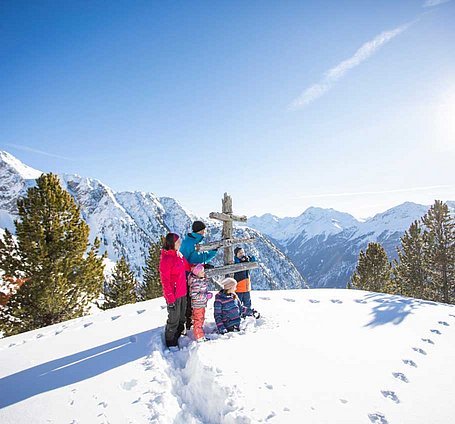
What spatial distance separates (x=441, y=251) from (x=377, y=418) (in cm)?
2438

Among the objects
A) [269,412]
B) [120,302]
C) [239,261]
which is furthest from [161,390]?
[120,302]

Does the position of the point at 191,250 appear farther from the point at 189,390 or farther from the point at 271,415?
the point at 271,415

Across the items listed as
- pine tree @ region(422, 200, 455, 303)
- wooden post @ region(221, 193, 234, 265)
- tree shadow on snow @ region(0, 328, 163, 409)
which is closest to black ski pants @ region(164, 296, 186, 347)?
tree shadow on snow @ region(0, 328, 163, 409)

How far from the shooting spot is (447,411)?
3.66 metres

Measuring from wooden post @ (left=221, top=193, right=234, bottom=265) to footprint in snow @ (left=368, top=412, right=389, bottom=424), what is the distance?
16.3 feet

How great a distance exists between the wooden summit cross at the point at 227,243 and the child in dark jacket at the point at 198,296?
811 mm

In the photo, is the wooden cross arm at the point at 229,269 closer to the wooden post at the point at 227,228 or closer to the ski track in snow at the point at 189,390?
the wooden post at the point at 227,228

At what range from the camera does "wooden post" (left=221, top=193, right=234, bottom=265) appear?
7961 millimetres

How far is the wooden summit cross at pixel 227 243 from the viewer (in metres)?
7.14

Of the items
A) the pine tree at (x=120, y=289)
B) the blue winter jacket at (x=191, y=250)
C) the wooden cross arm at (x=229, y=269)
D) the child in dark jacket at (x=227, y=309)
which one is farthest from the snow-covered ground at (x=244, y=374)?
the pine tree at (x=120, y=289)

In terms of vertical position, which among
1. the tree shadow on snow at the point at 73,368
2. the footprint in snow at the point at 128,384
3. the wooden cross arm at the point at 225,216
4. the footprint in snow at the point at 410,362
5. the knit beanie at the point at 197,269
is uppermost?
the wooden cross arm at the point at 225,216

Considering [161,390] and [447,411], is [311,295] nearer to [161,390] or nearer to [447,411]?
[447,411]

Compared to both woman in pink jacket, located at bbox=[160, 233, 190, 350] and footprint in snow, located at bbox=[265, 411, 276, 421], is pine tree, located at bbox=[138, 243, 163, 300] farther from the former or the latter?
footprint in snow, located at bbox=[265, 411, 276, 421]

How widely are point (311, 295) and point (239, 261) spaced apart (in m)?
3.82
